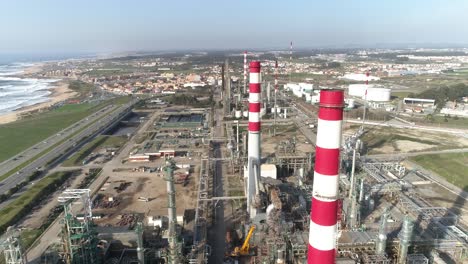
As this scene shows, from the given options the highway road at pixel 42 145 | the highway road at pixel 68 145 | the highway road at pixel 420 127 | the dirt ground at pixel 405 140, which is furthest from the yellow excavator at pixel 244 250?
the highway road at pixel 420 127

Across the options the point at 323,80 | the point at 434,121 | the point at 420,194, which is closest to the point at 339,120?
the point at 420,194

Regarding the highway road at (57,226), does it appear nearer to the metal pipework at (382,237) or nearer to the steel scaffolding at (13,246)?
the steel scaffolding at (13,246)

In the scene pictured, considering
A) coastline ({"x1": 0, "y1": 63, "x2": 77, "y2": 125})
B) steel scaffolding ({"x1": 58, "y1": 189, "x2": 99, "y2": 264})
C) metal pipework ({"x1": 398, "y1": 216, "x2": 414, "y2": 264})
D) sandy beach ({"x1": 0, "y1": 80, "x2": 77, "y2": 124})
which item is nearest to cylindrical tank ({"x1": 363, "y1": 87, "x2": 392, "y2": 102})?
metal pipework ({"x1": 398, "y1": 216, "x2": 414, "y2": 264})

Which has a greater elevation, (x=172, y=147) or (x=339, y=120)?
(x=339, y=120)

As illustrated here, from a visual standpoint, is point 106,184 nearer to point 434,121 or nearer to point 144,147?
point 144,147

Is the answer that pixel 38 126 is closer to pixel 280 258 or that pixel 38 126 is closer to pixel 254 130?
pixel 254 130

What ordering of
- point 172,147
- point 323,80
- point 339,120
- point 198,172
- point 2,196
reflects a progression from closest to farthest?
point 339,120
point 2,196
point 198,172
point 172,147
point 323,80
